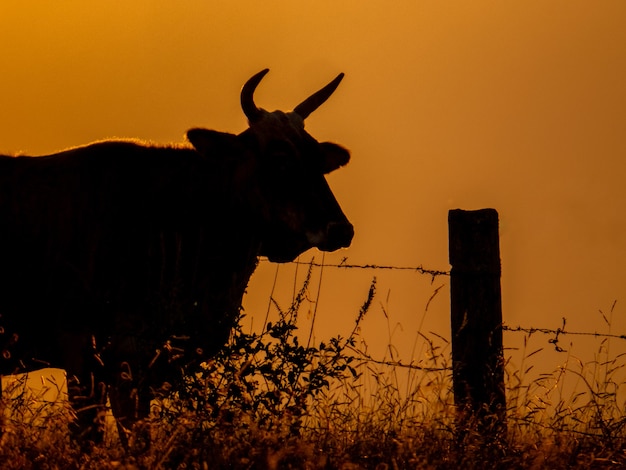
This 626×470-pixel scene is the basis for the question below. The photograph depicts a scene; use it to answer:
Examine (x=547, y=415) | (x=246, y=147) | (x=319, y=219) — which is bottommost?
(x=547, y=415)

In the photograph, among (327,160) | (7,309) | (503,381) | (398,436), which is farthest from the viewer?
(327,160)

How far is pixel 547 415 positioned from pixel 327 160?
10.7ft

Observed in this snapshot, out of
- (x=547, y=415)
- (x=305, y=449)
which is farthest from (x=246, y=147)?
(x=305, y=449)

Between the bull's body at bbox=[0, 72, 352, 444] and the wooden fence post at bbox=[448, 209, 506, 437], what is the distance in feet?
2.85

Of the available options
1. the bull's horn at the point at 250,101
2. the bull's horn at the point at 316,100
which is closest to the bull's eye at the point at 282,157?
the bull's horn at the point at 250,101

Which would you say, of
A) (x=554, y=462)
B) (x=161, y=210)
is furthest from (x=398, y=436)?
(x=161, y=210)

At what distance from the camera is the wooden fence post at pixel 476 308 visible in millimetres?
6012

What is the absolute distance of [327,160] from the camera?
807 cm

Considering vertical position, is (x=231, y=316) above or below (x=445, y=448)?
above

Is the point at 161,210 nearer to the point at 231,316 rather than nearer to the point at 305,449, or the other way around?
the point at 231,316

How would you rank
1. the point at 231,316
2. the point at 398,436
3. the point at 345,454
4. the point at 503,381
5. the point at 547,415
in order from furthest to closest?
the point at 231,316
the point at 503,381
the point at 547,415
the point at 398,436
the point at 345,454

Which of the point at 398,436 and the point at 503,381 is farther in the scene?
the point at 503,381

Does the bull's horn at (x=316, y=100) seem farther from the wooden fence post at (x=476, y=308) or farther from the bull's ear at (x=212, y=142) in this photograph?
the wooden fence post at (x=476, y=308)

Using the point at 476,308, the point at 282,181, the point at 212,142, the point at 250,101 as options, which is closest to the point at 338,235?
the point at 282,181
